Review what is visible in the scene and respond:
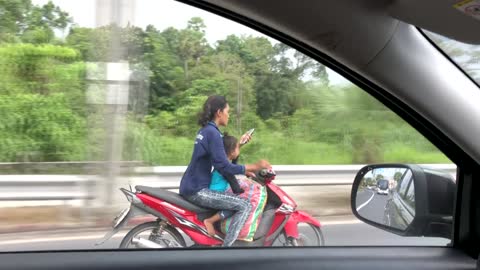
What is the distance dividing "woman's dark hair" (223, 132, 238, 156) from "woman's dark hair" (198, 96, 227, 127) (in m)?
0.11

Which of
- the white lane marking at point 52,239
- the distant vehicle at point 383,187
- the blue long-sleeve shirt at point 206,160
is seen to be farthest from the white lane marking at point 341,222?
the white lane marking at point 52,239

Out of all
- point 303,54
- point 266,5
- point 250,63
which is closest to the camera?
point 266,5

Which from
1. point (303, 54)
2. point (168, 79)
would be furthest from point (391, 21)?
point (168, 79)

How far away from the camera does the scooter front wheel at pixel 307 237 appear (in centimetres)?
257

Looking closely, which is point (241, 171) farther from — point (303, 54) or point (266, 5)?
point (266, 5)

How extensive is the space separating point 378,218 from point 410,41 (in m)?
0.80

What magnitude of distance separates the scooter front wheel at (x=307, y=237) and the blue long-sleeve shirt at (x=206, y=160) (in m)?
0.43

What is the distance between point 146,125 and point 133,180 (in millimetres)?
289

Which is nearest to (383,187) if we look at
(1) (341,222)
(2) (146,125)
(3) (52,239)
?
(1) (341,222)

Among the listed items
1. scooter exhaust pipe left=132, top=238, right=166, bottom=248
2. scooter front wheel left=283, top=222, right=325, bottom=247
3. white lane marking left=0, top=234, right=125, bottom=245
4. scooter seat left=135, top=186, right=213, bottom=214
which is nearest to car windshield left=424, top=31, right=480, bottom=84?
scooter front wheel left=283, top=222, right=325, bottom=247

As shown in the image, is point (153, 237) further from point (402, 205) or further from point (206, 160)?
point (402, 205)

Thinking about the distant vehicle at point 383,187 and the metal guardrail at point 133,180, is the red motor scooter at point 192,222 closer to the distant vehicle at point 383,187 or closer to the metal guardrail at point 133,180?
the metal guardrail at point 133,180

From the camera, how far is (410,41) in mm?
2102

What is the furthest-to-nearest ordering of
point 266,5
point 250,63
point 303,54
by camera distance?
point 250,63 → point 303,54 → point 266,5
